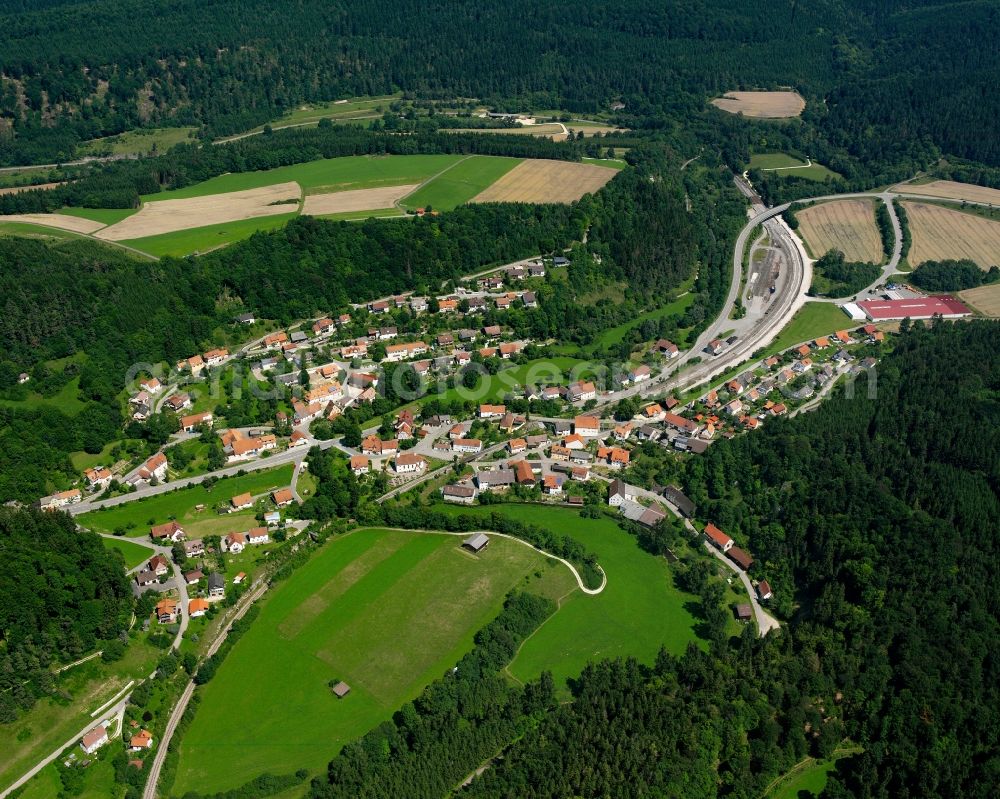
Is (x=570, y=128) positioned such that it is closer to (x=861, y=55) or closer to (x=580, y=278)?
(x=580, y=278)

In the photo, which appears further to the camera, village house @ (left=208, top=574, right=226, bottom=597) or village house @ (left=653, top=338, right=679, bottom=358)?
village house @ (left=653, top=338, right=679, bottom=358)

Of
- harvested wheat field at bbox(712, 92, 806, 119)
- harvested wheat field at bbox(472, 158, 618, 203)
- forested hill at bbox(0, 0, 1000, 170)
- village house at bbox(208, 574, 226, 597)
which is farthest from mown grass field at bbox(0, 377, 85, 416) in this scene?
harvested wheat field at bbox(712, 92, 806, 119)

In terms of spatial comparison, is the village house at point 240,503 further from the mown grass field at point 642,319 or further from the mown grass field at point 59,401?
the mown grass field at point 642,319

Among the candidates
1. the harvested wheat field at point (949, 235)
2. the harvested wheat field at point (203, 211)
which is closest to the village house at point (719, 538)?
the harvested wheat field at point (949, 235)

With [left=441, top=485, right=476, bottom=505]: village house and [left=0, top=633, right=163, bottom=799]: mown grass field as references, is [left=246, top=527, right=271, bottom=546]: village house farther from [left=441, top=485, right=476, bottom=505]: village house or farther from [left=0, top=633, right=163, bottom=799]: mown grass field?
[left=441, top=485, right=476, bottom=505]: village house

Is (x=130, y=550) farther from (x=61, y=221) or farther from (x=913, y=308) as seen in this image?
(x=913, y=308)

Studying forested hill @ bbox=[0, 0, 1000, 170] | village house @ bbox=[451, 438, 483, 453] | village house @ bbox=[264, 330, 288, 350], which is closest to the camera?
village house @ bbox=[451, 438, 483, 453]

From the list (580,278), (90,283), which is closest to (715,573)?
(580,278)
